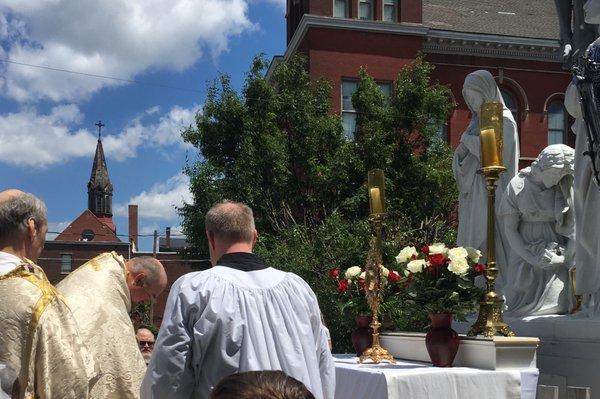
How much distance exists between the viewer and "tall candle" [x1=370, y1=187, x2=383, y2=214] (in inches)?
289

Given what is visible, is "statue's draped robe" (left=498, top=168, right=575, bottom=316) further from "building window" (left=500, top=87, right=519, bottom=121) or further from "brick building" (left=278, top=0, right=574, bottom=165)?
"building window" (left=500, top=87, right=519, bottom=121)

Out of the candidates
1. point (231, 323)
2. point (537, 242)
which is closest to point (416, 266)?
point (537, 242)

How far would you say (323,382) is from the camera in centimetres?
392

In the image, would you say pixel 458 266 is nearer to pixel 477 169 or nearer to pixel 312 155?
pixel 477 169

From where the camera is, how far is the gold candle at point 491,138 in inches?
244

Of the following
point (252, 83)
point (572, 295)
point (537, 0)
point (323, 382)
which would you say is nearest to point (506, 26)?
point (537, 0)

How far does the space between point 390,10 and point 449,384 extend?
92.6 feet

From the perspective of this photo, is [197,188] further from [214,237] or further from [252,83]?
[214,237]

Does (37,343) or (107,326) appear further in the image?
(107,326)

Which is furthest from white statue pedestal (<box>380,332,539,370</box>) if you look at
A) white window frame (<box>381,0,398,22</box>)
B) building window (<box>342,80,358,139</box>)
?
white window frame (<box>381,0,398,22</box>)

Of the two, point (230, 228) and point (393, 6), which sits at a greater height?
point (393, 6)

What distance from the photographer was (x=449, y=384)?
19.4ft

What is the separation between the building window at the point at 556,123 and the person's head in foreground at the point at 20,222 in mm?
32319

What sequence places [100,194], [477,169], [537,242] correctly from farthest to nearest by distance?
[100,194] < [477,169] < [537,242]
